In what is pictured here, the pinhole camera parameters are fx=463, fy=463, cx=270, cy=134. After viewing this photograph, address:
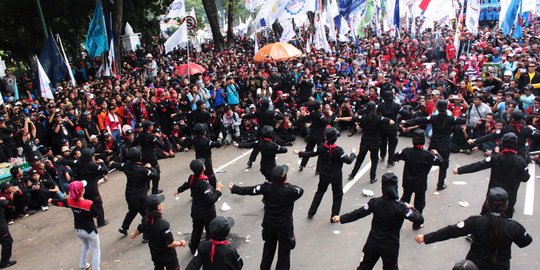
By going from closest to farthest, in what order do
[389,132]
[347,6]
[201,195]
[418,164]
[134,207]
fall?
[201,195] < [418,164] < [134,207] < [389,132] < [347,6]

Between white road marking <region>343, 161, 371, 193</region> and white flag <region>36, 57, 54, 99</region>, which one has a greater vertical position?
white flag <region>36, 57, 54, 99</region>

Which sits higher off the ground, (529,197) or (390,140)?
(390,140)

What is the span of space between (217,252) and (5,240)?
181 inches

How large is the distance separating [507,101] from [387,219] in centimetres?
685

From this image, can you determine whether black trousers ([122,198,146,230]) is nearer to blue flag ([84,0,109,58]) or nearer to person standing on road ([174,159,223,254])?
person standing on road ([174,159,223,254])

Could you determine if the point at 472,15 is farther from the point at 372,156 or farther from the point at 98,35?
the point at 98,35

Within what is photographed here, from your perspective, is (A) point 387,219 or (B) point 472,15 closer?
(A) point 387,219

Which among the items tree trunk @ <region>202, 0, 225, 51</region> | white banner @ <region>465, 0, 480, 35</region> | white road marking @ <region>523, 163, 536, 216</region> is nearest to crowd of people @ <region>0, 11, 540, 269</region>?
white road marking @ <region>523, 163, 536, 216</region>

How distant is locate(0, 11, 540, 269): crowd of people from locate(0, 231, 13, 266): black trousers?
138cm

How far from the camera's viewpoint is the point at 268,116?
10578 mm

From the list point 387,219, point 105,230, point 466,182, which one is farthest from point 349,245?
point 105,230

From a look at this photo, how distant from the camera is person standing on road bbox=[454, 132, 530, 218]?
21.2ft

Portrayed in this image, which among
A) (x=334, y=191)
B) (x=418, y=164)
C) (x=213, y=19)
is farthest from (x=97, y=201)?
(x=213, y=19)

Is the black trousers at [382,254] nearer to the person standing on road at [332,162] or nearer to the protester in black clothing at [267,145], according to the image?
the person standing on road at [332,162]
